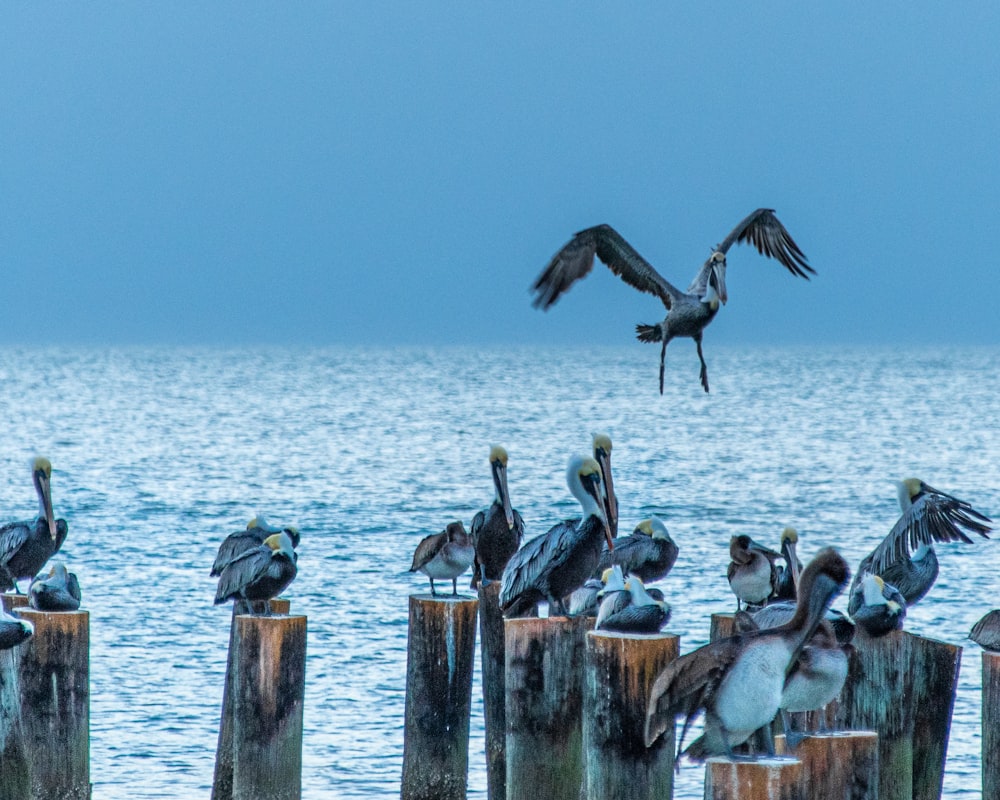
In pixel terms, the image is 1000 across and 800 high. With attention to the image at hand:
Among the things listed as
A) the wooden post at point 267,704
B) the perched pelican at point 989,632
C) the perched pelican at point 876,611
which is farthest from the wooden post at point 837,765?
the wooden post at point 267,704

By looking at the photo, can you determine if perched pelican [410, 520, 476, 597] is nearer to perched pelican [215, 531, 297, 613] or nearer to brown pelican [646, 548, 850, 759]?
perched pelican [215, 531, 297, 613]

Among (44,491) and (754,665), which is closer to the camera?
(754,665)

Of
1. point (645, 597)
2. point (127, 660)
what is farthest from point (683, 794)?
point (127, 660)

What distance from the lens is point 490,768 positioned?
8.96 metres

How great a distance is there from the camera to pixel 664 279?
1217cm

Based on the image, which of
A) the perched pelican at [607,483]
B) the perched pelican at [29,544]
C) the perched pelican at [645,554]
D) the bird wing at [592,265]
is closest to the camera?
the perched pelican at [607,483]

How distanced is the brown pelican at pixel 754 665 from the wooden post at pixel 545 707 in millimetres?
1857

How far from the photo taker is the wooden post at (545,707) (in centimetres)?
723

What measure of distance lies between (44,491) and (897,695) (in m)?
6.85

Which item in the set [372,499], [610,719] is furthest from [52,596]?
[372,499]

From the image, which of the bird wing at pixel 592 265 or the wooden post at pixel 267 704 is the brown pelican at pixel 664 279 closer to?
the bird wing at pixel 592 265

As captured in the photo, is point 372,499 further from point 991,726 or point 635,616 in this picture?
point 991,726

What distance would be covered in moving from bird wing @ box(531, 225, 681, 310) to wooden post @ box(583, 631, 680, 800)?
5.48 meters

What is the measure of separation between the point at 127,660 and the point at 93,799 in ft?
13.6
